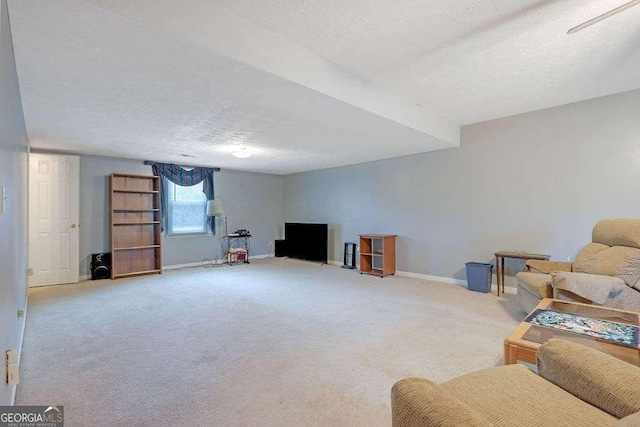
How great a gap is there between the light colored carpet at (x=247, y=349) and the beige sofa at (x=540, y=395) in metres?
0.69

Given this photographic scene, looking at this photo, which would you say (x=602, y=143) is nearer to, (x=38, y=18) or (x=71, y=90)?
(x=38, y=18)

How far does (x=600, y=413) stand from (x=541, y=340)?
71 cm

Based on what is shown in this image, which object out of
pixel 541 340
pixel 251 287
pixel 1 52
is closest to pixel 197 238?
pixel 251 287

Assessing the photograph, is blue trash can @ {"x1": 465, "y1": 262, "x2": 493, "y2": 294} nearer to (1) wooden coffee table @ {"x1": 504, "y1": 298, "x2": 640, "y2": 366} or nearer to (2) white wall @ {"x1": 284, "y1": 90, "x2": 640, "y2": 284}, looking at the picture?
(2) white wall @ {"x1": 284, "y1": 90, "x2": 640, "y2": 284}

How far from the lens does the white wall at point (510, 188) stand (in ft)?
11.7

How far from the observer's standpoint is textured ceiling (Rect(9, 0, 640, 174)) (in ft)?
6.31

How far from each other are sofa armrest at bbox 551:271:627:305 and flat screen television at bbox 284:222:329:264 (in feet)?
15.0

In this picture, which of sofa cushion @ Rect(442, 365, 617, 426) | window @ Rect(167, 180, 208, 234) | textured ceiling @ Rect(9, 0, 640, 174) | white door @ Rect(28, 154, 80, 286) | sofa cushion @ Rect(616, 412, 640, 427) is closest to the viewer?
sofa cushion @ Rect(616, 412, 640, 427)

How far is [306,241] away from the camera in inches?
281

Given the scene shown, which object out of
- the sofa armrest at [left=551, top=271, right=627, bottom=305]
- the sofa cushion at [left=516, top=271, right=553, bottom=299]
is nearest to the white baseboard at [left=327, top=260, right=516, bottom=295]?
the sofa cushion at [left=516, top=271, right=553, bottom=299]

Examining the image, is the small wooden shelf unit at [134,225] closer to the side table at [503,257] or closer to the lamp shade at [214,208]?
the lamp shade at [214,208]

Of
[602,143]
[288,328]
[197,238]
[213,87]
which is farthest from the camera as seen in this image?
[197,238]

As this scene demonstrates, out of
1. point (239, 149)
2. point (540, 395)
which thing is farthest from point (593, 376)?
point (239, 149)

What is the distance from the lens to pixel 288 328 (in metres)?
3.00
